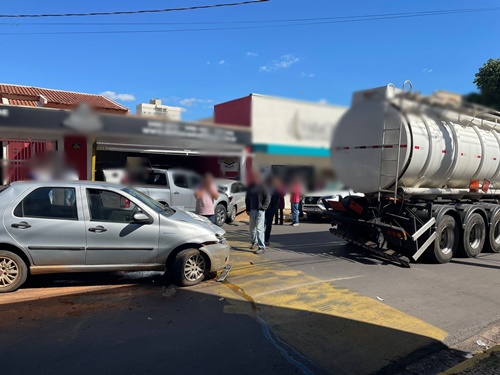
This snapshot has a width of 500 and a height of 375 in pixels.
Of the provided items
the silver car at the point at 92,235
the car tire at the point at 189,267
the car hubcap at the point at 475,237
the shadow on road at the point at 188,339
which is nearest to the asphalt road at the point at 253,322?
A: the shadow on road at the point at 188,339

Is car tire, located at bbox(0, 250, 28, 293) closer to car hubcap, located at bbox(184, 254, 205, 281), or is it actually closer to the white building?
car hubcap, located at bbox(184, 254, 205, 281)

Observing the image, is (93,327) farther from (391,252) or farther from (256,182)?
(391,252)

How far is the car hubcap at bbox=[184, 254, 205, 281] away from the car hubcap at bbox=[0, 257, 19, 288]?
2.23 m

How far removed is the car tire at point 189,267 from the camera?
17.1ft

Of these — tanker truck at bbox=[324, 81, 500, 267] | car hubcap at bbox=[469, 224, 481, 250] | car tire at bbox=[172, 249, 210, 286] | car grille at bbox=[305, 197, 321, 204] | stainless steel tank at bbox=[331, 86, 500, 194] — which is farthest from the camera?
car grille at bbox=[305, 197, 321, 204]

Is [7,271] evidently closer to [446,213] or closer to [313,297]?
[313,297]

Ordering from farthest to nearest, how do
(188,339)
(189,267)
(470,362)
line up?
(189,267) → (188,339) → (470,362)

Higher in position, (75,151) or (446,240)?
(75,151)

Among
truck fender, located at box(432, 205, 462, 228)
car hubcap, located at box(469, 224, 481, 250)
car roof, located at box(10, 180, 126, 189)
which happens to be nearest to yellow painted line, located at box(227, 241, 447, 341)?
car roof, located at box(10, 180, 126, 189)

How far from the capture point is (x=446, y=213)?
24.2 ft

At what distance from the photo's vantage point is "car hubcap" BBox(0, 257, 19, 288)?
475cm

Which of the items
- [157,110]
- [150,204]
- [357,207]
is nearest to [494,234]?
[357,207]

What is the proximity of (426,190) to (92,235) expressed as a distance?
19.5 feet

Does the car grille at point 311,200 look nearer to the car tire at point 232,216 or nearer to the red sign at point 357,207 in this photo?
the car tire at point 232,216
